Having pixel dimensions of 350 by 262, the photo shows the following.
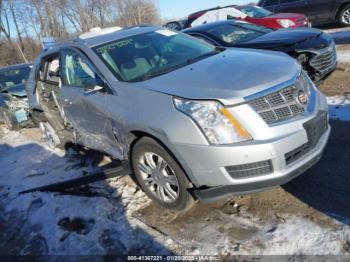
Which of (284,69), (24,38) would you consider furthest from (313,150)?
(24,38)

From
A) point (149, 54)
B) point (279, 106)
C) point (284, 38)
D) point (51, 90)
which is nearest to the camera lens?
point (279, 106)

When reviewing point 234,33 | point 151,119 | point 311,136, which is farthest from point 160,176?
point 234,33

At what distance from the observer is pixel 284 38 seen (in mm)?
6922

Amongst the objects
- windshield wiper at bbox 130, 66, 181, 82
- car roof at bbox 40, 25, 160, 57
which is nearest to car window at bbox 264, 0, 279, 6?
car roof at bbox 40, 25, 160, 57

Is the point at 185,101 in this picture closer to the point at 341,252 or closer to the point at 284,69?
the point at 284,69

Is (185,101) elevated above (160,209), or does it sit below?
above

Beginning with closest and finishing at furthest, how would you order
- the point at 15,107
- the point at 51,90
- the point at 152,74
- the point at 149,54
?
the point at 152,74
the point at 149,54
the point at 51,90
the point at 15,107

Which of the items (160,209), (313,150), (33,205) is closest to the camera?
(313,150)

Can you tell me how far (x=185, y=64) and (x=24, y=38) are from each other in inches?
1482

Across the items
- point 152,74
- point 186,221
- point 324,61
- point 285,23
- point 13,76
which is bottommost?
point 186,221

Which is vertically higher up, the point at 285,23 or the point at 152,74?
the point at 152,74

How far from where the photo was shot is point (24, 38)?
37.7m

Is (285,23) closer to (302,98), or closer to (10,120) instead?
(10,120)

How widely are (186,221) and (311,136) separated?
1.41 metres
